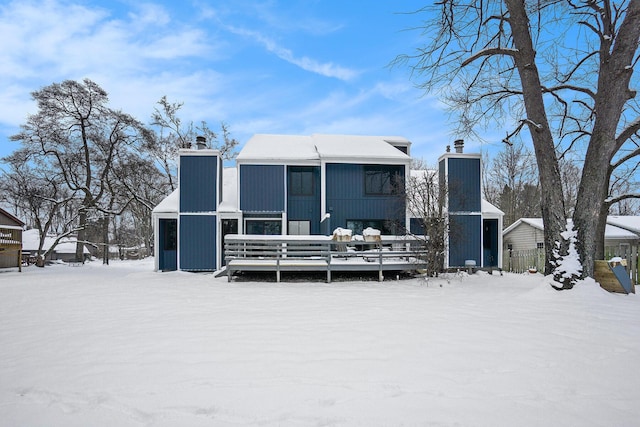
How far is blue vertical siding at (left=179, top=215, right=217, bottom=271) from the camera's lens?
46.1 ft

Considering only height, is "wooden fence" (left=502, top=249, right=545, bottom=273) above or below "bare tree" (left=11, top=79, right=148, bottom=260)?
below

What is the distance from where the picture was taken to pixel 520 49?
28.2 feet

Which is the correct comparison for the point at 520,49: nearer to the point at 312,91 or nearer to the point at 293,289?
the point at 293,289

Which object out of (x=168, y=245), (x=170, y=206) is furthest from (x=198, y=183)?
(x=168, y=245)

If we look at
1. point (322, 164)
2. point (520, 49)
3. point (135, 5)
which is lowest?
point (322, 164)

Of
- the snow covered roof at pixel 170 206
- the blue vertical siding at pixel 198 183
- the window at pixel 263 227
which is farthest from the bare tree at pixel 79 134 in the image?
the window at pixel 263 227

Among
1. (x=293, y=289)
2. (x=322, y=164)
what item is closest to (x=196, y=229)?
(x=322, y=164)

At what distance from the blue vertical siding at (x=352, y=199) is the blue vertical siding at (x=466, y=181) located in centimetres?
204

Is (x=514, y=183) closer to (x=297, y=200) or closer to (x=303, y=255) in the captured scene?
(x=297, y=200)

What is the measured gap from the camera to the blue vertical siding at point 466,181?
14.5m

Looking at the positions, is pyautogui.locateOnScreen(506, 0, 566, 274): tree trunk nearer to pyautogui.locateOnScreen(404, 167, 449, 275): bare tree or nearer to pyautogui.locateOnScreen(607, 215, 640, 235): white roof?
pyautogui.locateOnScreen(404, 167, 449, 275): bare tree

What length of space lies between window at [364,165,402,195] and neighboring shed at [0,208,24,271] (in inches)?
631

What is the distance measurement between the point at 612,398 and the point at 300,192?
43.0 feet

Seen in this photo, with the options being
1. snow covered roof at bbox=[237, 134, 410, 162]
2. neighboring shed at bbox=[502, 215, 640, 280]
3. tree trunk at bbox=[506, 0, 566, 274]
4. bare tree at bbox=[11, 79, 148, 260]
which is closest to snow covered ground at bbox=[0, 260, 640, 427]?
tree trunk at bbox=[506, 0, 566, 274]
